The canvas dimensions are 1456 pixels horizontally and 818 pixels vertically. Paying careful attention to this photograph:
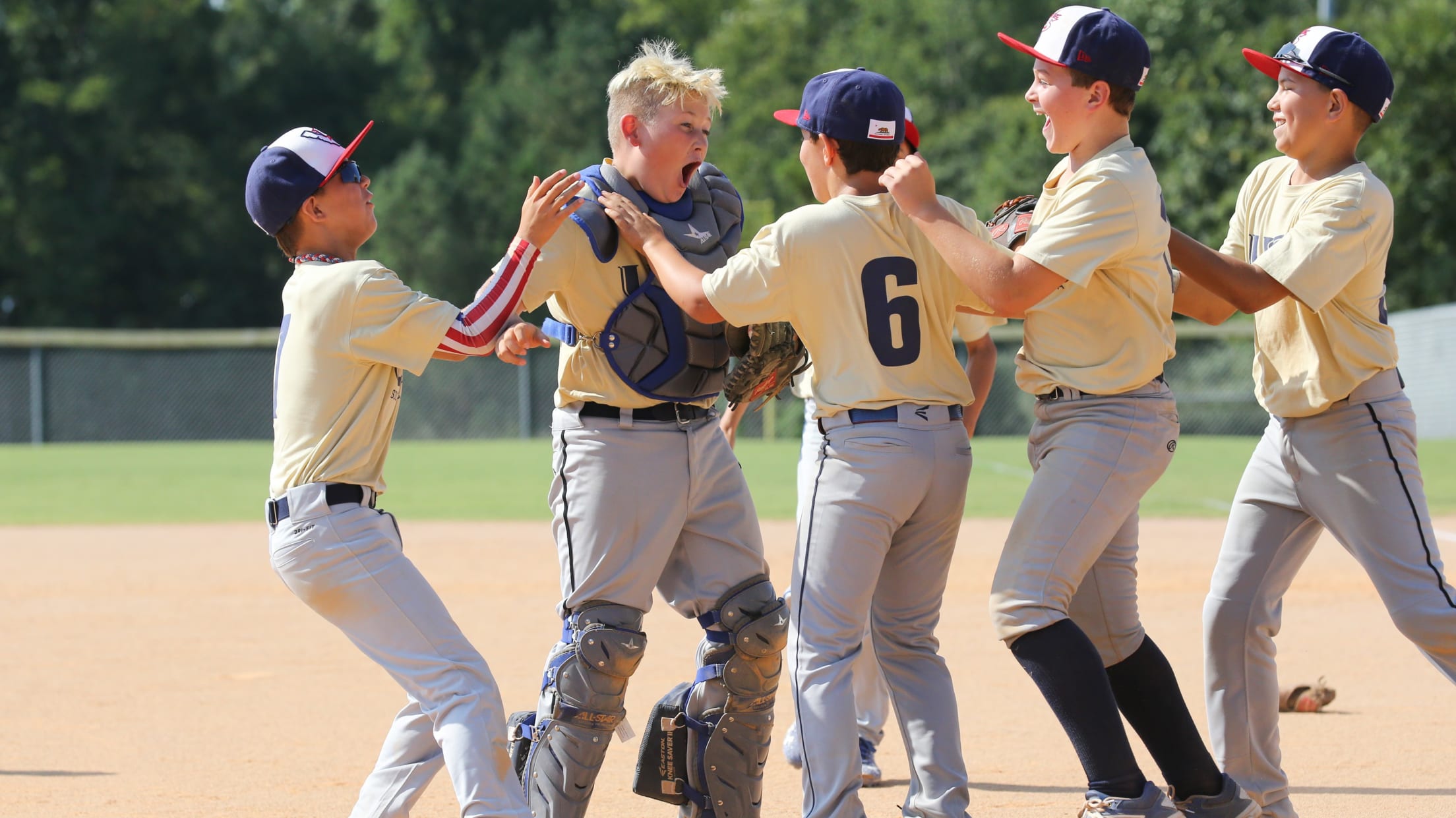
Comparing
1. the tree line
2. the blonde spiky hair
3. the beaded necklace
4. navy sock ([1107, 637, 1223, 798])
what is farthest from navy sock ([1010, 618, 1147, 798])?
the tree line

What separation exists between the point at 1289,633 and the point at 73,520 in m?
11.1

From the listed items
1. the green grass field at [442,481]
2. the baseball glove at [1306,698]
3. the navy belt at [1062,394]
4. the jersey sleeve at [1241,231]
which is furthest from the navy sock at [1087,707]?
the green grass field at [442,481]

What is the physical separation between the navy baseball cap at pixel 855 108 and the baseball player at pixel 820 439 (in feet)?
0.89

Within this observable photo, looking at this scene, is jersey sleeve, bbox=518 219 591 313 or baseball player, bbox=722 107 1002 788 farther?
baseball player, bbox=722 107 1002 788

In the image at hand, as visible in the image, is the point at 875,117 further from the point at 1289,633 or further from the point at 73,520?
the point at 73,520

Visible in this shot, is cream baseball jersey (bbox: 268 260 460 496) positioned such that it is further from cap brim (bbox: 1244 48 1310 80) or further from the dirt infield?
cap brim (bbox: 1244 48 1310 80)

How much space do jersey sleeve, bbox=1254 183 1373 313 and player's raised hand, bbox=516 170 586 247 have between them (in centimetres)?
195

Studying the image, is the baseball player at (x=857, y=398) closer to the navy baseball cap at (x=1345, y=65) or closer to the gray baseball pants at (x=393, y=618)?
the gray baseball pants at (x=393, y=618)

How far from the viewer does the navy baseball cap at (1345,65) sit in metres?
4.21

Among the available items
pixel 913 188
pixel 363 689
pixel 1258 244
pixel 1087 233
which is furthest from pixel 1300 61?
pixel 363 689

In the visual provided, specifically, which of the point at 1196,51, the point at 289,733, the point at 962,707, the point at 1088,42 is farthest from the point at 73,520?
the point at 1196,51

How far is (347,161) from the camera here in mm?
4164

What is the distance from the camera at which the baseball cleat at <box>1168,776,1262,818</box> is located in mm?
4004

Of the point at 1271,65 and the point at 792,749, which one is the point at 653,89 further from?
the point at 792,749
